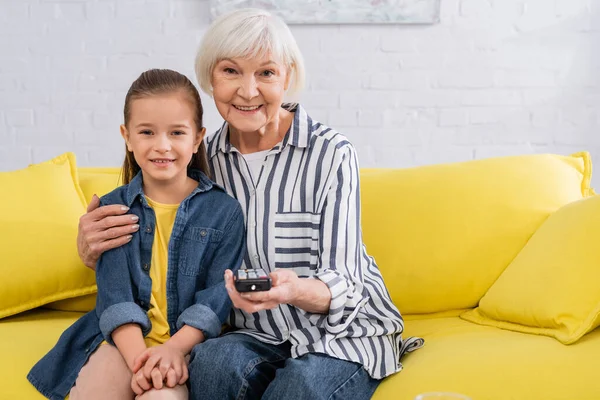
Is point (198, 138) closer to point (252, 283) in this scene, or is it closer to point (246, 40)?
point (246, 40)

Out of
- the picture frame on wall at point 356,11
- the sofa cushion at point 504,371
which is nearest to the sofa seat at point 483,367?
the sofa cushion at point 504,371

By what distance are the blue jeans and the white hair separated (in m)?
0.63

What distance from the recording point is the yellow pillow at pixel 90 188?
2.13 meters

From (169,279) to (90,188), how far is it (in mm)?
739

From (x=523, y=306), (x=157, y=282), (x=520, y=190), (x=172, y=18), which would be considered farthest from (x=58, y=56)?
(x=523, y=306)

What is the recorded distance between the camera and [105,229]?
1.69 m

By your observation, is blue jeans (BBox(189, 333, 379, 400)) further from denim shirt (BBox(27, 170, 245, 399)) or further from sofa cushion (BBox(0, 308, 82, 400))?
sofa cushion (BBox(0, 308, 82, 400))

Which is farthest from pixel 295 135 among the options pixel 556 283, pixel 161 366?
pixel 556 283

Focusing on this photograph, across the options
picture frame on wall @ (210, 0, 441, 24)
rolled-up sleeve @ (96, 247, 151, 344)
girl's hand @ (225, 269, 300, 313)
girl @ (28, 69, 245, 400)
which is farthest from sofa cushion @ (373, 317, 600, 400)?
picture frame on wall @ (210, 0, 441, 24)

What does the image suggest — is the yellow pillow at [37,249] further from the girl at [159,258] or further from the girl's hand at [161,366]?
the girl's hand at [161,366]

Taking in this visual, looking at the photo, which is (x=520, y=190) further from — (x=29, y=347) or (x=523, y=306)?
(x=29, y=347)

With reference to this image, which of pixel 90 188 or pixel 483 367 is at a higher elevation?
pixel 90 188

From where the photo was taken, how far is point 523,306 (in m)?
1.83

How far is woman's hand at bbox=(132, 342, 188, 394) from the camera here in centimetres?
147
